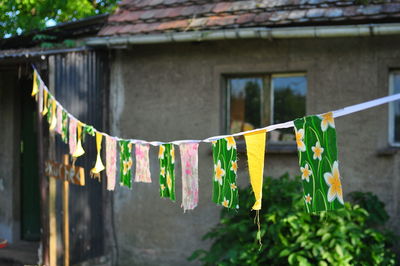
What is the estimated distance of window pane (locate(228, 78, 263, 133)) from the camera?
720cm

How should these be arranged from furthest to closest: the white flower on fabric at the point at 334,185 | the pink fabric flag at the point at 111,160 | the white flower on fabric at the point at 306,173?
the pink fabric flag at the point at 111,160 < the white flower on fabric at the point at 306,173 < the white flower on fabric at the point at 334,185

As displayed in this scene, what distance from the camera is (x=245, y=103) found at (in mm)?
7258

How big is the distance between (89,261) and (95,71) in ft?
8.48

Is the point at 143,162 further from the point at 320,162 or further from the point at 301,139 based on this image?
the point at 320,162

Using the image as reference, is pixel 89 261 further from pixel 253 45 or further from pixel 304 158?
pixel 304 158

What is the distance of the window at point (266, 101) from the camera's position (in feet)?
22.9

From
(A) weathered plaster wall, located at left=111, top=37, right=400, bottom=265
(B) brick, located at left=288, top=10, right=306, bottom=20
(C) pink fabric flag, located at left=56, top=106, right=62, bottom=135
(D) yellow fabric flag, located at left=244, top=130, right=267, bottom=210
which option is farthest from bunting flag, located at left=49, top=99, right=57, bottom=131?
(D) yellow fabric flag, located at left=244, top=130, right=267, bottom=210

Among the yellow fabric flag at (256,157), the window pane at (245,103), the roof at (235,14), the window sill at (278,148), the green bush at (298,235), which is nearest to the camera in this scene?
the yellow fabric flag at (256,157)

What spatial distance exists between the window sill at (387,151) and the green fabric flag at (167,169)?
9.15 ft

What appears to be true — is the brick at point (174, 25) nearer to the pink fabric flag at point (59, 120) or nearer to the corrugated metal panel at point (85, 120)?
the corrugated metal panel at point (85, 120)

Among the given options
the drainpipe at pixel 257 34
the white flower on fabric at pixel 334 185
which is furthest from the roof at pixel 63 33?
the white flower on fabric at pixel 334 185

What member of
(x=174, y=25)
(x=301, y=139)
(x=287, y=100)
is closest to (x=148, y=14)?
(x=174, y=25)

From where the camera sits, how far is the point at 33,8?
1024 cm

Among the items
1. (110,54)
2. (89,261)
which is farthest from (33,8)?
(89,261)
